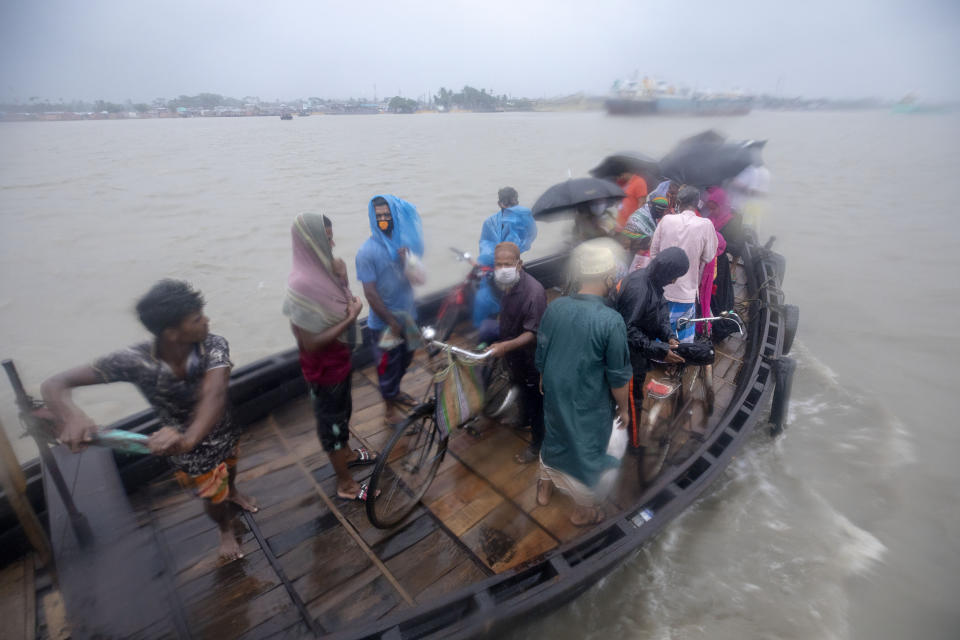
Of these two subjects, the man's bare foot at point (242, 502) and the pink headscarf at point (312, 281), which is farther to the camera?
the man's bare foot at point (242, 502)

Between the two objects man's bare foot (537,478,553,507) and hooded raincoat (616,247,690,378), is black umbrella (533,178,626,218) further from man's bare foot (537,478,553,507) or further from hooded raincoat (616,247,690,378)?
man's bare foot (537,478,553,507)

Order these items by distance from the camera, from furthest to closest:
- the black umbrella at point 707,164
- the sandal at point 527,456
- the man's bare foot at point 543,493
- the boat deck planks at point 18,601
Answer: the black umbrella at point 707,164 < the sandal at point 527,456 < the man's bare foot at point 543,493 < the boat deck planks at point 18,601

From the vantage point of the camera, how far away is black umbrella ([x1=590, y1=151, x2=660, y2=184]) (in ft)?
17.1

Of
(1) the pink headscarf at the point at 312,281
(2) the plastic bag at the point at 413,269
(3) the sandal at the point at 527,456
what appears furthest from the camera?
(3) the sandal at the point at 527,456

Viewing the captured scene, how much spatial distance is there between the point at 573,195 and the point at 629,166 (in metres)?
1.55

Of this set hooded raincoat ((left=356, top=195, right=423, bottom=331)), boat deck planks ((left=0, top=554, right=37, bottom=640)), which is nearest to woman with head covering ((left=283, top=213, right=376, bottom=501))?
hooded raincoat ((left=356, top=195, right=423, bottom=331))

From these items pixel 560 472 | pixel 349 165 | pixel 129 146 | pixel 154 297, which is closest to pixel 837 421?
pixel 560 472

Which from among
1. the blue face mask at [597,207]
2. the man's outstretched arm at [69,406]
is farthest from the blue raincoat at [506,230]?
the man's outstretched arm at [69,406]

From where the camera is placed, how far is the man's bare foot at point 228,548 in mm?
2410

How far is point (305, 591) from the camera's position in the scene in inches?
92.1

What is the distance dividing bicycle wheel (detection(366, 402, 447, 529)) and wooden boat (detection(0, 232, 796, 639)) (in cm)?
12

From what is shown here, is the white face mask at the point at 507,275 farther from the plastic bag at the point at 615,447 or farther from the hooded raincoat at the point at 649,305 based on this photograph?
the plastic bag at the point at 615,447

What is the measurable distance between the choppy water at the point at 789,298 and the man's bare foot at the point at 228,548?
1855 millimetres

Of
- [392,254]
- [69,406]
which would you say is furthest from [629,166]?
[69,406]
